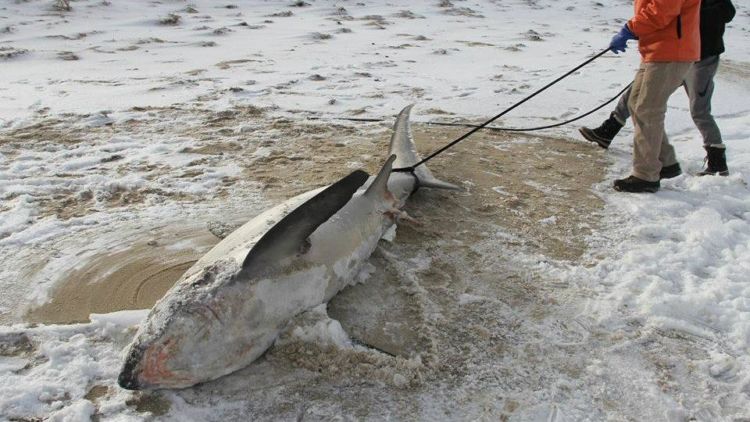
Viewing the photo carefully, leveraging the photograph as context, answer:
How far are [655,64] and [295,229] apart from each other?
2.96 m

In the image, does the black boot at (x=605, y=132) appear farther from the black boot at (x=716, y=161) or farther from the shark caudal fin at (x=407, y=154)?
the shark caudal fin at (x=407, y=154)

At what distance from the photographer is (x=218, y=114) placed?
5.93 m

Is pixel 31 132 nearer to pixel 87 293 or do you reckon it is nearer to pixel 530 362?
pixel 87 293

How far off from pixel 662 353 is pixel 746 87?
629 centimetres

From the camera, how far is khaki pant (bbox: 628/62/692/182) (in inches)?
160

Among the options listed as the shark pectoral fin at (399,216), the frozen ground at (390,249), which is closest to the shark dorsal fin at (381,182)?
the shark pectoral fin at (399,216)

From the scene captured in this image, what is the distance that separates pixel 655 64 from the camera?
4070 millimetres

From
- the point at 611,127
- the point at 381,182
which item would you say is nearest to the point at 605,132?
the point at 611,127

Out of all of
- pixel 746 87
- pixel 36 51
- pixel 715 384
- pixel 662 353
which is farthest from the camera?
pixel 36 51

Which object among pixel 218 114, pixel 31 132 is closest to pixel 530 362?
pixel 218 114

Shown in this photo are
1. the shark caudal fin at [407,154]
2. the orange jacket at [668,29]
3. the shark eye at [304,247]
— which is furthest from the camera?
the shark caudal fin at [407,154]

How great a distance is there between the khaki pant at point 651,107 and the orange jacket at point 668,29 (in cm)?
7

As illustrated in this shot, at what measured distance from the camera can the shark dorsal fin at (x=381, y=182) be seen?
3.52 m

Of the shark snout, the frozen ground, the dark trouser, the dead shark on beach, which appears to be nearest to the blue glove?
the dark trouser
